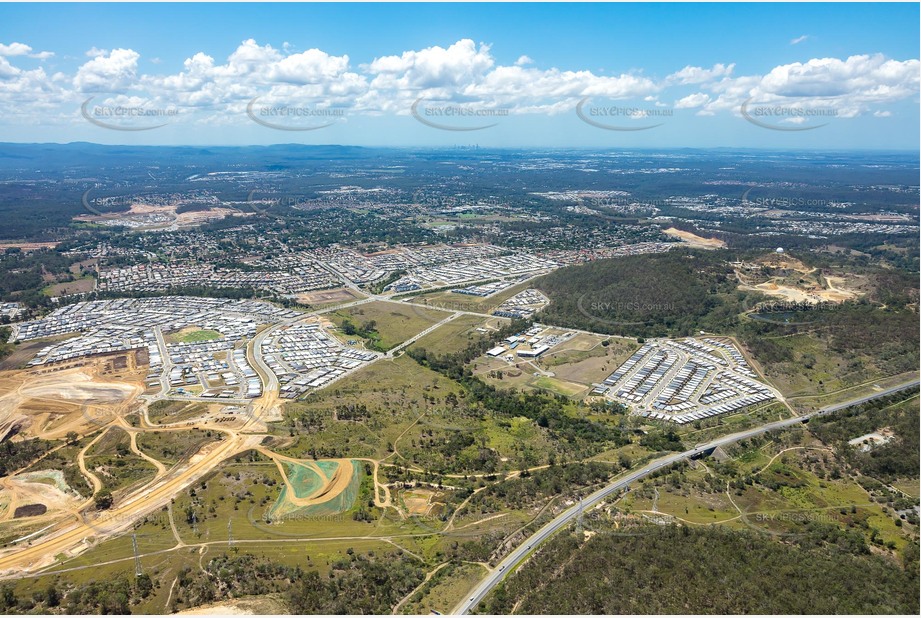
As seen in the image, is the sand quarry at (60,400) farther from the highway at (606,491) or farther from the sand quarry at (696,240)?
the sand quarry at (696,240)

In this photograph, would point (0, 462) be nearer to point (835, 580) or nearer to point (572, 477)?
point (572, 477)

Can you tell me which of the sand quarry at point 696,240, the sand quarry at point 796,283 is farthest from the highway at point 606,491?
the sand quarry at point 696,240

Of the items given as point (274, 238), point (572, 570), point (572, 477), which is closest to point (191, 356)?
point (572, 477)

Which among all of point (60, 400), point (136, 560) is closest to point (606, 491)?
point (136, 560)

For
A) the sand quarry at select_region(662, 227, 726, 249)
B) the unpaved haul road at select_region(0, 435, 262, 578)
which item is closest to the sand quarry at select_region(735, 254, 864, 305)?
the sand quarry at select_region(662, 227, 726, 249)

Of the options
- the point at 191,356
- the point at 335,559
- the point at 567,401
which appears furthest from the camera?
the point at 191,356

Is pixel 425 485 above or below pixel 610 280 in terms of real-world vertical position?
below

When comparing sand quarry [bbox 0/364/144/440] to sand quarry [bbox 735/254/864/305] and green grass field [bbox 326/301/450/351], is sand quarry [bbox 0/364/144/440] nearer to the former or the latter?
green grass field [bbox 326/301/450/351]

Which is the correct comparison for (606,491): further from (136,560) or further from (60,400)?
(60,400)

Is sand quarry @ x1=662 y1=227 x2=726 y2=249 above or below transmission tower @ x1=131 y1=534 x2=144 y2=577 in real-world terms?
above
